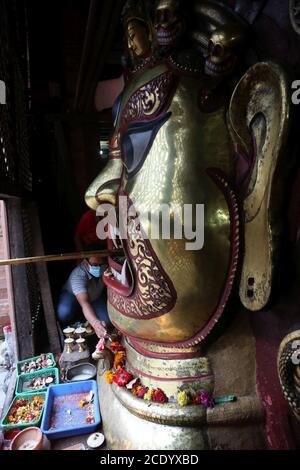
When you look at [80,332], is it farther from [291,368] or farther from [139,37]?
[139,37]

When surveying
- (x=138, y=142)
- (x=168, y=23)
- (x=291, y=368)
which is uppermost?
(x=168, y=23)

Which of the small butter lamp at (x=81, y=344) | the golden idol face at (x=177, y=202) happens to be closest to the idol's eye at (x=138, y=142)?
the golden idol face at (x=177, y=202)

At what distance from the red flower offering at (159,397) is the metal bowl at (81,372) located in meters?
0.98

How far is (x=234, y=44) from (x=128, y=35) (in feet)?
1.69

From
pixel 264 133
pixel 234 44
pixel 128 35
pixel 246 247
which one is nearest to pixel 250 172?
pixel 264 133

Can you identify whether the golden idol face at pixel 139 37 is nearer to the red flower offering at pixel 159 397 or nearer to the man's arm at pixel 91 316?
the red flower offering at pixel 159 397

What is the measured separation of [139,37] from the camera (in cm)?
122

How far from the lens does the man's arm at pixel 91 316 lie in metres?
2.13

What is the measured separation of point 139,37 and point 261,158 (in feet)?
2.32

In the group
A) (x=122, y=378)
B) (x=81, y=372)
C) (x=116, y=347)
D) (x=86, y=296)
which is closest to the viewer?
(x=122, y=378)

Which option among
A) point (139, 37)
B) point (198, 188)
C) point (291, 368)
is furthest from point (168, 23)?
point (291, 368)

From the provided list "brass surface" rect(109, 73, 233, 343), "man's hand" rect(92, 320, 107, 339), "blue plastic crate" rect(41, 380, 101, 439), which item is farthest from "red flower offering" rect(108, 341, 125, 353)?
"brass surface" rect(109, 73, 233, 343)

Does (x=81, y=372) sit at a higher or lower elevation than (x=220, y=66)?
lower

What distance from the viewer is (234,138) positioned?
1.08 meters
